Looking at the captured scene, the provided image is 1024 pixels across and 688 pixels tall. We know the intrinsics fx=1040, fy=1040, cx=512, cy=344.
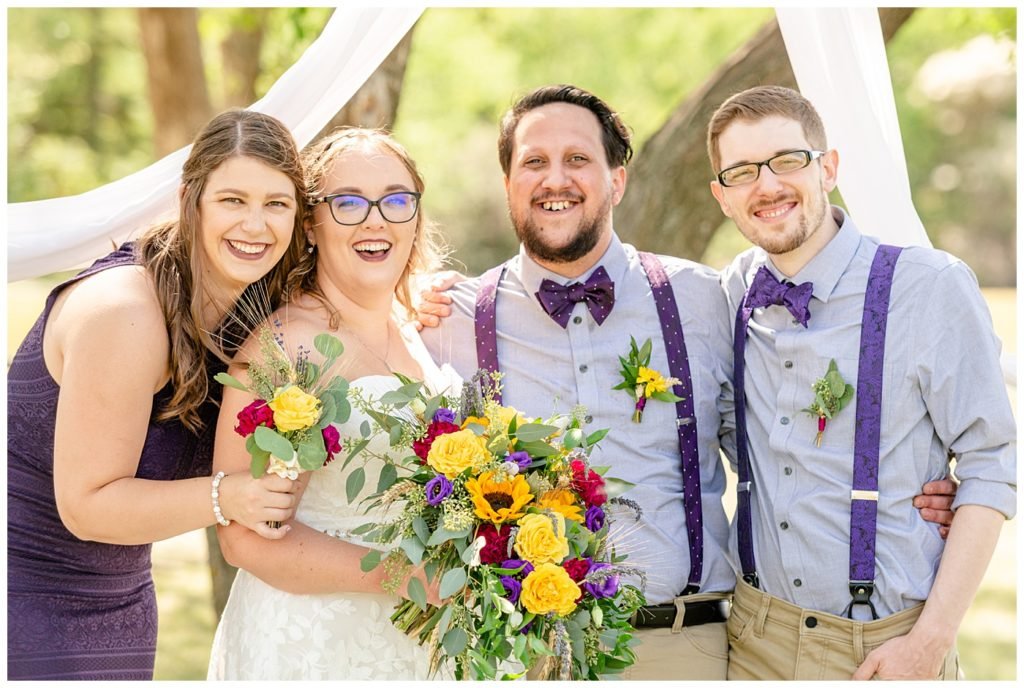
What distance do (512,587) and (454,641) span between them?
0.21m

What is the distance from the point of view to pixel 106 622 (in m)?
3.17

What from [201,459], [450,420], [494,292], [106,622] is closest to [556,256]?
[494,292]

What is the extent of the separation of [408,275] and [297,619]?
1.26 m

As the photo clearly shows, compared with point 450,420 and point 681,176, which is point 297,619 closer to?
point 450,420

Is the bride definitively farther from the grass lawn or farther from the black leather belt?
the grass lawn

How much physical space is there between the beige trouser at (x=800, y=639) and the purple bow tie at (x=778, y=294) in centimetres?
92

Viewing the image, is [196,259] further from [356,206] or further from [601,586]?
[601,586]

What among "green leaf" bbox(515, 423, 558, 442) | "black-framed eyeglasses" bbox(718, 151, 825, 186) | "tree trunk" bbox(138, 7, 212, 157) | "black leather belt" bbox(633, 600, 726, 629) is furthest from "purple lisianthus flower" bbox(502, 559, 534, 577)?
"tree trunk" bbox(138, 7, 212, 157)

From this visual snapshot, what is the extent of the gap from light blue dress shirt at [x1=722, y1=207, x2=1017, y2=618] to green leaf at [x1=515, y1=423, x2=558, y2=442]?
3.18 feet

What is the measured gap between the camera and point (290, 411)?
2.60m

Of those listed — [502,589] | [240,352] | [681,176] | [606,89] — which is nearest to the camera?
[502,589]

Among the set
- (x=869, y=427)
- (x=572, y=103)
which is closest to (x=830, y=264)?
(x=869, y=427)

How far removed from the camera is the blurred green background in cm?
878

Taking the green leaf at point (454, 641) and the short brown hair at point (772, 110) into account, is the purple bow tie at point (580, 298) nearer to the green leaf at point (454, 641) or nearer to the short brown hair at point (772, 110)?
the short brown hair at point (772, 110)
